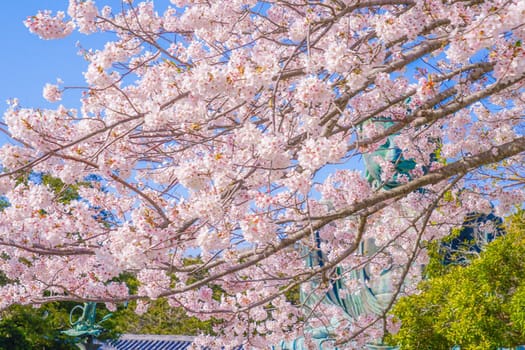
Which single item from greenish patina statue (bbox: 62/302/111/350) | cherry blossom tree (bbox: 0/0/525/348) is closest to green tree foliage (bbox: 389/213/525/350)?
cherry blossom tree (bbox: 0/0/525/348)

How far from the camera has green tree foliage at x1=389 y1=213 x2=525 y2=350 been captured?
5898mm

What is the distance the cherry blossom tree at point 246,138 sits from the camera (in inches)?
142

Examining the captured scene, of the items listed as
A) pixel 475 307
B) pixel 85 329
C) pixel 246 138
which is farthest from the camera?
pixel 85 329

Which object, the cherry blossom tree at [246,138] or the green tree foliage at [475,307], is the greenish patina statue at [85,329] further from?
the green tree foliage at [475,307]

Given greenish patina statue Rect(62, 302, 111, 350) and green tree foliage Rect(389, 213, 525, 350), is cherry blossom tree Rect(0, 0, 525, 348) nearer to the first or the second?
green tree foliage Rect(389, 213, 525, 350)

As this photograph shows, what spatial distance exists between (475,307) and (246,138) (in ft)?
11.6

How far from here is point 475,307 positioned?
234 inches

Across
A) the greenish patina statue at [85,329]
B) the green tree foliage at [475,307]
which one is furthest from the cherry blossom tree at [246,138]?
the greenish patina statue at [85,329]

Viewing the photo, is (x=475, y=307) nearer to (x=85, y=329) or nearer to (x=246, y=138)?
(x=246, y=138)

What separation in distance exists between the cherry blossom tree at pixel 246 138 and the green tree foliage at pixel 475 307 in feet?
1.24

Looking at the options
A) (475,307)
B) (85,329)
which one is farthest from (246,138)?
(85,329)

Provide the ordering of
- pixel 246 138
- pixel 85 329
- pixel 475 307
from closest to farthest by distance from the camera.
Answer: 1. pixel 246 138
2. pixel 475 307
3. pixel 85 329

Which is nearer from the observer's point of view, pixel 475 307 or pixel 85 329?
pixel 475 307

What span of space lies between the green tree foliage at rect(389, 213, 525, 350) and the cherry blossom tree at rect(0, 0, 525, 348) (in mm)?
377
